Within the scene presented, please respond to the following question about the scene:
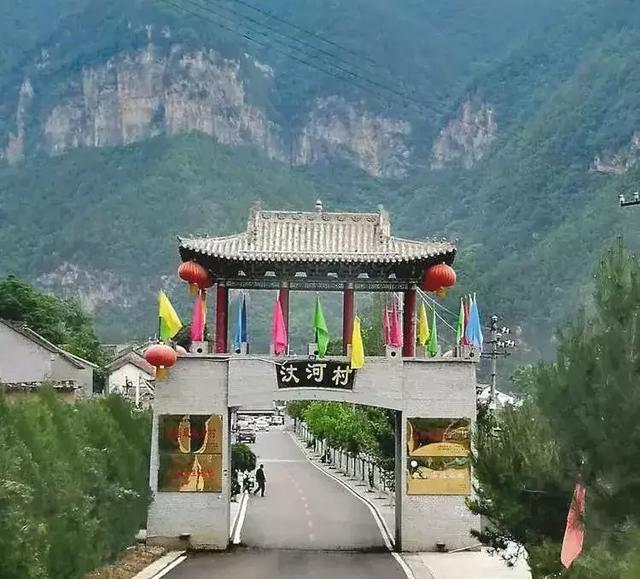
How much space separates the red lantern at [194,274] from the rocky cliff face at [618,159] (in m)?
57.6

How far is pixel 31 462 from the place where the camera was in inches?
470

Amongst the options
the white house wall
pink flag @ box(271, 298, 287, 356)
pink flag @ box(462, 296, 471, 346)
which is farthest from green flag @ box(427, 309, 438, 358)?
the white house wall

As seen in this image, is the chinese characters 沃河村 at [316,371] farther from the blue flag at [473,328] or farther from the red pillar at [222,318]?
the blue flag at [473,328]

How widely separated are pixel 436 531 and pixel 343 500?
12.5 meters

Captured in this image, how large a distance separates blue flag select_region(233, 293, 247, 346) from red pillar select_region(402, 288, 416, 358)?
3247 millimetres

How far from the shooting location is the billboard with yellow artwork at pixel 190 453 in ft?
65.2

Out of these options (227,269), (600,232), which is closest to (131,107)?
(600,232)

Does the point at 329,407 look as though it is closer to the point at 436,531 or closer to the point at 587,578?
the point at 436,531

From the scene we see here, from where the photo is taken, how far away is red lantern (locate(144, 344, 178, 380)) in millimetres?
19562

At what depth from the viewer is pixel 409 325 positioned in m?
21.8

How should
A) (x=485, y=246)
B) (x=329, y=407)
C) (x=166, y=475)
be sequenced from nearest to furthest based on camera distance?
1. (x=166, y=475)
2. (x=329, y=407)
3. (x=485, y=246)

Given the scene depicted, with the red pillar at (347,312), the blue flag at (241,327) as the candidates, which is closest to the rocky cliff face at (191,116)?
the blue flag at (241,327)

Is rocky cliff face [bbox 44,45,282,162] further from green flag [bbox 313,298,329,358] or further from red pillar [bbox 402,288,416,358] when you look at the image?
green flag [bbox 313,298,329,358]

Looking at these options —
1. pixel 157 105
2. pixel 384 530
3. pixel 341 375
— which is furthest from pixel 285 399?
pixel 157 105
